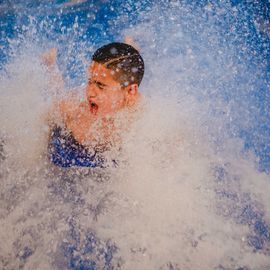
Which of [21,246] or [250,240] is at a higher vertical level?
[21,246]

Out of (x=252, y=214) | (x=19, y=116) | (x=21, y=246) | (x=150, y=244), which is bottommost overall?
(x=252, y=214)

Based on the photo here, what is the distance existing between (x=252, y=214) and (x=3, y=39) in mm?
5058

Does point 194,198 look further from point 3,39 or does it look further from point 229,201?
point 3,39

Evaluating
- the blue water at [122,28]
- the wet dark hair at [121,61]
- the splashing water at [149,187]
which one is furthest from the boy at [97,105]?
the blue water at [122,28]

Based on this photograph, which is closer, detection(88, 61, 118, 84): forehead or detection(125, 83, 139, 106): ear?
detection(88, 61, 118, 84): forehead

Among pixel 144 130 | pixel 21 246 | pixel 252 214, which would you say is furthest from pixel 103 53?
pixel 252 214

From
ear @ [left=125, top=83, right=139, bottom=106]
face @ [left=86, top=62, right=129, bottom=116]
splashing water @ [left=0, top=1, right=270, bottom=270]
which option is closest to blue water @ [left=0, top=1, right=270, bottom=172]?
splashing water @ [left=0, top=1, right=270, bottom=270]

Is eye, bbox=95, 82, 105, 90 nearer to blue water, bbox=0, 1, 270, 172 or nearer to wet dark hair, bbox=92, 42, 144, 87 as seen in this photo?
wet dark hair, bbox=92, 42, 144, 87

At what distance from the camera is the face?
2.51m

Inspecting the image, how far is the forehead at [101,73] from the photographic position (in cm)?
251

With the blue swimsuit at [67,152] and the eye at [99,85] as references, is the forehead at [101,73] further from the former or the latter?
the blue swimsuit at [67,152]

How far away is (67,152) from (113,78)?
2.75ft

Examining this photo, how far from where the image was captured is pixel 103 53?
2570mm

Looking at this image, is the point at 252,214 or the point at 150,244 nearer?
the point at 150,244
